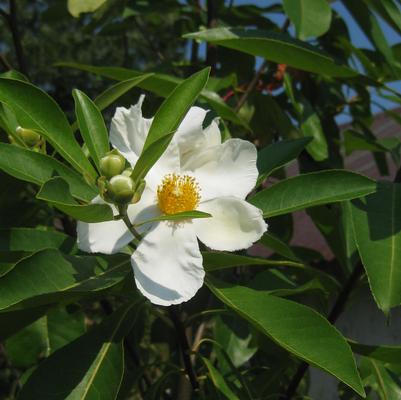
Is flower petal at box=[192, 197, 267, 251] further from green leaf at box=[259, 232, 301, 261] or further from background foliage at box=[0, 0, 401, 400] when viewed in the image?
green leaf at box=[259, 232, 301, 261]

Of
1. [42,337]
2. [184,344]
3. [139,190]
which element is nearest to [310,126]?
[184,344]

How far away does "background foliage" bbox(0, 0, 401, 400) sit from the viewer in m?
1.06

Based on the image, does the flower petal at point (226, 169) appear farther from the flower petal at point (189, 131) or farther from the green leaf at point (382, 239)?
the green leaf at point (382, 239)

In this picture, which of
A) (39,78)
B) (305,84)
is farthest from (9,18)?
(39,78)

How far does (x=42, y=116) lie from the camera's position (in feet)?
3.74

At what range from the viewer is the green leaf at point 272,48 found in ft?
4.75

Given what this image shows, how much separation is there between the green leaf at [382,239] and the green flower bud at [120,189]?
20.8 inches

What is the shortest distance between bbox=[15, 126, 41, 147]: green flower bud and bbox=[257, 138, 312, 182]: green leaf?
1.40 feet

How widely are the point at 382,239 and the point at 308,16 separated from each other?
635mm

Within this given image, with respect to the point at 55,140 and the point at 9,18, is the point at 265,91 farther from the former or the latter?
the point at 55,140

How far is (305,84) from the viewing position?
7.64 feet

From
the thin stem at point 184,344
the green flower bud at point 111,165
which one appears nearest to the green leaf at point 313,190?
the thin stem at point 184,344

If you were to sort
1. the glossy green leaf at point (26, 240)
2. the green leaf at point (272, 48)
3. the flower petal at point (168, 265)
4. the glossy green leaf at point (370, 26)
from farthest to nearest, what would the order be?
the glossy green leaf at point (370, 26)
the green leaf at point (272, 48)
the glossy green leaf at point (26, 240)
the flower petal at point (168, 265)

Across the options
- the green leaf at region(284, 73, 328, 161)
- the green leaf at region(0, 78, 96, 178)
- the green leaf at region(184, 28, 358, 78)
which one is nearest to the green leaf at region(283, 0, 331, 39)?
the green leaf at region(184, 28, 358, 78)
